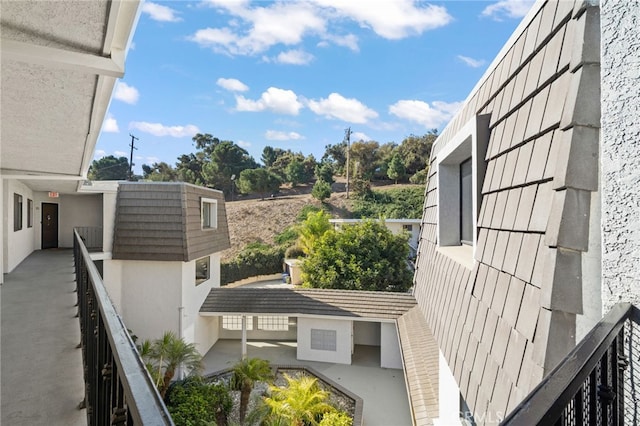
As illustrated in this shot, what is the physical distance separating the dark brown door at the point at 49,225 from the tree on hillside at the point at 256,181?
21.4 m

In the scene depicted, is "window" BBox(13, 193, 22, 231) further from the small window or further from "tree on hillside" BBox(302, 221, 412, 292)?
"tree on hillside" BBox(302, 221, 412, 292)

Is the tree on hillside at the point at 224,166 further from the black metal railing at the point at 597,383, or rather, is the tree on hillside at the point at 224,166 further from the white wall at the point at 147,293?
the black metal railing at the point at 597,383

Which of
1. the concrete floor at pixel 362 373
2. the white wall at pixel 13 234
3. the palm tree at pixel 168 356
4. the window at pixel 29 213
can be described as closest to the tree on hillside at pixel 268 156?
the concrete floor at pixel 362 373

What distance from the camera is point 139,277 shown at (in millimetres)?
10445

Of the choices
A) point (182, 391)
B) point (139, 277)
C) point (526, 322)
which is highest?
point (526, 322)

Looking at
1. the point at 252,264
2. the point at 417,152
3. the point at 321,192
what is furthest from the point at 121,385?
the point at 417,152

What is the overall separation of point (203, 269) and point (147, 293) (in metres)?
2.12

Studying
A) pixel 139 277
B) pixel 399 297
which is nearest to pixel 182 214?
pixel 139 277

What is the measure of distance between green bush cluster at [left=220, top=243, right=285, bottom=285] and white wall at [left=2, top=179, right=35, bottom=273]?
10201mm

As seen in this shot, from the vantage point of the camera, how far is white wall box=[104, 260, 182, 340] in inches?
400

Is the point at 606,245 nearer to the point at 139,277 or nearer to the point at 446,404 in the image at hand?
the point at 446,404

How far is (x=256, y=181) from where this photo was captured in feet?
114

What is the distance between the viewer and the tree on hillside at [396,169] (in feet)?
117

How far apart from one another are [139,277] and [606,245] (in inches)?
452
